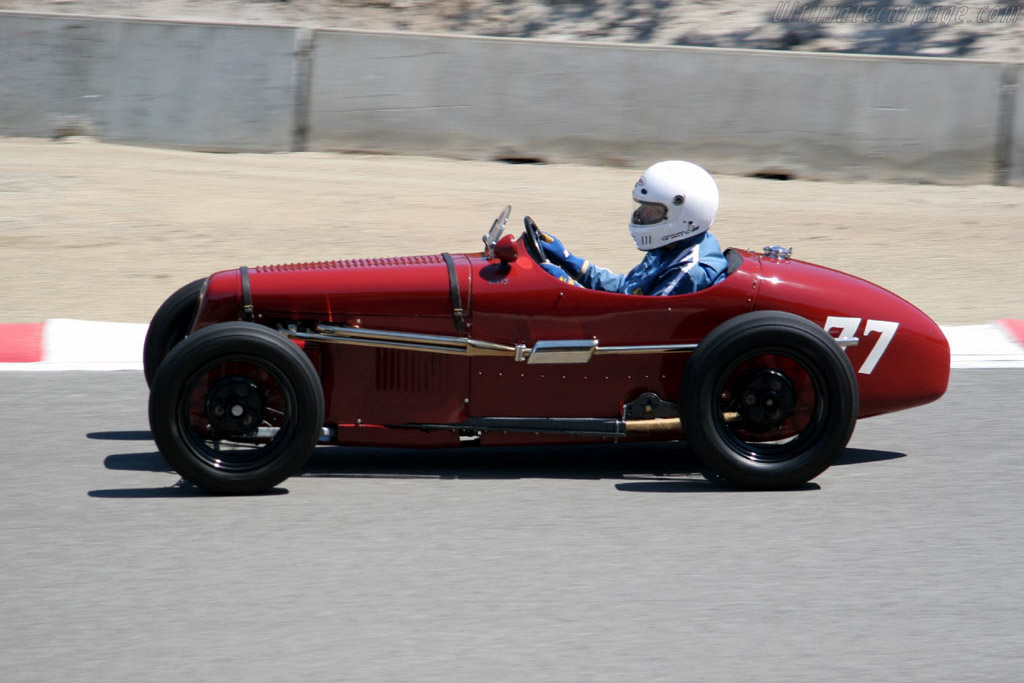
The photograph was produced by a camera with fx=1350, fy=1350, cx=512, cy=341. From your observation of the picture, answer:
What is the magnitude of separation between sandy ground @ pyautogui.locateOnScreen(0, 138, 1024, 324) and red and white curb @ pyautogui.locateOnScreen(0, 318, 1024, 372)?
15.5 inches

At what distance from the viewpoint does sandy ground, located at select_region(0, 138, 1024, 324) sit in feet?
29.6

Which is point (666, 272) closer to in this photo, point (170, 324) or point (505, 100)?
point (170, 324)

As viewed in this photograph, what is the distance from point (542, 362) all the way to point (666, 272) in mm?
619

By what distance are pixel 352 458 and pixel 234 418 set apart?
0.76 meters

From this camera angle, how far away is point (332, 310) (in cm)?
508

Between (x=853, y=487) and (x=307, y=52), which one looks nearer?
(x=853, y=487)

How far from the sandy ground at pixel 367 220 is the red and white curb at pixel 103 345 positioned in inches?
15.5

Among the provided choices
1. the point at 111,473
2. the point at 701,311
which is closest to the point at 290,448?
the point at 111,473

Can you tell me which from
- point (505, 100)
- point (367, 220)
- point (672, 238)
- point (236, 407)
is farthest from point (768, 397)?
point (505, 100)

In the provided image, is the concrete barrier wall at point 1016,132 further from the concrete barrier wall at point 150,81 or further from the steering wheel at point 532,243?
the steering wheel at point 532,243

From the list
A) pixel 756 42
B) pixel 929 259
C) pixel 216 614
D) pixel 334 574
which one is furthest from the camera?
pixel 756 42

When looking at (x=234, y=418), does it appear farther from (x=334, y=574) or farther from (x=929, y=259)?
(x=929, y=259)

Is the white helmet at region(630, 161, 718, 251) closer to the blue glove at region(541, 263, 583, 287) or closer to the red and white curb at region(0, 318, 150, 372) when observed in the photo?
the blue glove at region(541, 263, 583, 287)

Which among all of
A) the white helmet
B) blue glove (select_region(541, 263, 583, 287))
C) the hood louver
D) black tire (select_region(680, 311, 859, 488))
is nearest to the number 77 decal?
black tire (select_region(680, 311, 859, 488))
